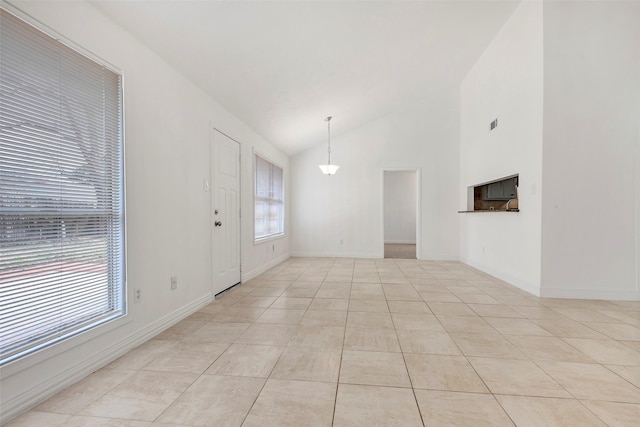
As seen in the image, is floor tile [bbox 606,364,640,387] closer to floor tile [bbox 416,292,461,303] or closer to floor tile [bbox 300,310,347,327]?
floor tile [bbox 416,292,461,303]

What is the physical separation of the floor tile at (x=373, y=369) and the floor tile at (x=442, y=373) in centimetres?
7

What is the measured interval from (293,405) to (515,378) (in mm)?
1367

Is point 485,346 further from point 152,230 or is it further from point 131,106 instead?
point 131,106

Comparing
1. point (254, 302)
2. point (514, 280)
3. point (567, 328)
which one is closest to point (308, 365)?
point (254, 302)

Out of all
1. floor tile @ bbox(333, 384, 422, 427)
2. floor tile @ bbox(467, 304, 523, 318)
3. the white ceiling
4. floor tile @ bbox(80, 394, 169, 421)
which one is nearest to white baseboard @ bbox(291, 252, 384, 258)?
the white ceiling

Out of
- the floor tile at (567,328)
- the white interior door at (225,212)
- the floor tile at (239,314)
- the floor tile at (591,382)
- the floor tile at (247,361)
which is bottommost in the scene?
the floor tile at (239,314)

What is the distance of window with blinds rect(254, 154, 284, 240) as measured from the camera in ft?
16.8

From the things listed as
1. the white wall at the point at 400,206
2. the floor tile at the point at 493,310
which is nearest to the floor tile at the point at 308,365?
the floor tile at the point at 493,310

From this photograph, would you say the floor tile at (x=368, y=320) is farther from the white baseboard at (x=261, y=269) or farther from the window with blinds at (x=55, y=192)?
the white baseboard at (x=261, y=269)

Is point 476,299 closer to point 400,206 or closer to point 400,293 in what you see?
point 400,293

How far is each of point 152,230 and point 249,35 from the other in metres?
1.91

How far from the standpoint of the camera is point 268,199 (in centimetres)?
566

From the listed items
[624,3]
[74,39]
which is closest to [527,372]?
[74,39]

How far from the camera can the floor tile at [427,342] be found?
2154mm
